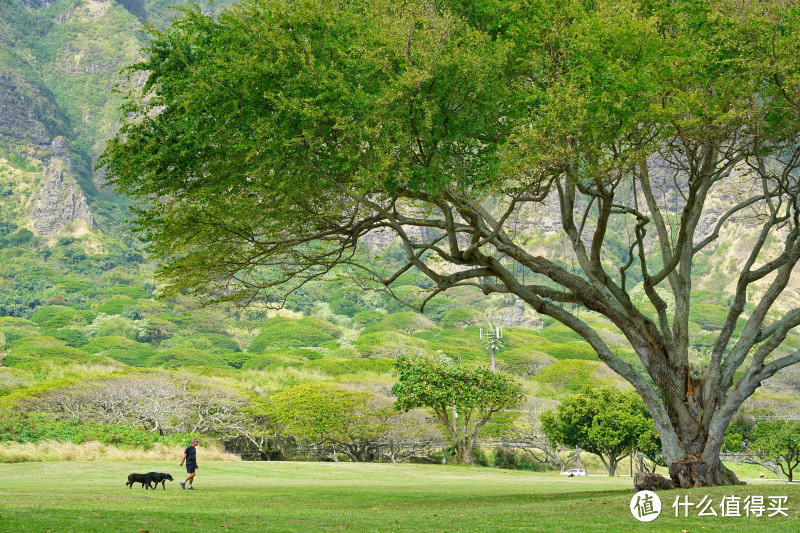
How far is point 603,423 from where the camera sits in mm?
38219

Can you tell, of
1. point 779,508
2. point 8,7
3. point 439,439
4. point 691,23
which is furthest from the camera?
point 8,7

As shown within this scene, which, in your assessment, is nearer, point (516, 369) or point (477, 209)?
point (477, 209)

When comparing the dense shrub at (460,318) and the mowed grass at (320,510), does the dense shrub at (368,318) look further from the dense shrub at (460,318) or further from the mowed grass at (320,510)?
the mowed grass at (320,510)

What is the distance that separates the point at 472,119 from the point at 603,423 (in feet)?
101

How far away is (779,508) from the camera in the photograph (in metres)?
9.33

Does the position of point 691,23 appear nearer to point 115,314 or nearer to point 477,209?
point 477,209

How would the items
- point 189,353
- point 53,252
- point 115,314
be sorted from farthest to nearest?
point 53,252 → point 115,314 → point 189,353

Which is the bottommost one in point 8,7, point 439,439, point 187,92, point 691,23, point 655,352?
point 439,439

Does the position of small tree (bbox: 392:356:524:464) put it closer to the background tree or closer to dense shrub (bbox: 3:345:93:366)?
the background tree

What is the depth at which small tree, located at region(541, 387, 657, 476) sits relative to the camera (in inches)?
1471

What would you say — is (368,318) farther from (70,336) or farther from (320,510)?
(320,510)

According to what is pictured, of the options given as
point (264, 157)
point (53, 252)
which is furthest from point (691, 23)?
point (53, 252)

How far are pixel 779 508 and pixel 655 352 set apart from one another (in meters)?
4.20

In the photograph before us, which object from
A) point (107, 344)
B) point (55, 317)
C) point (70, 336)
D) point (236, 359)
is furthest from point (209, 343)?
point (55, 317)
